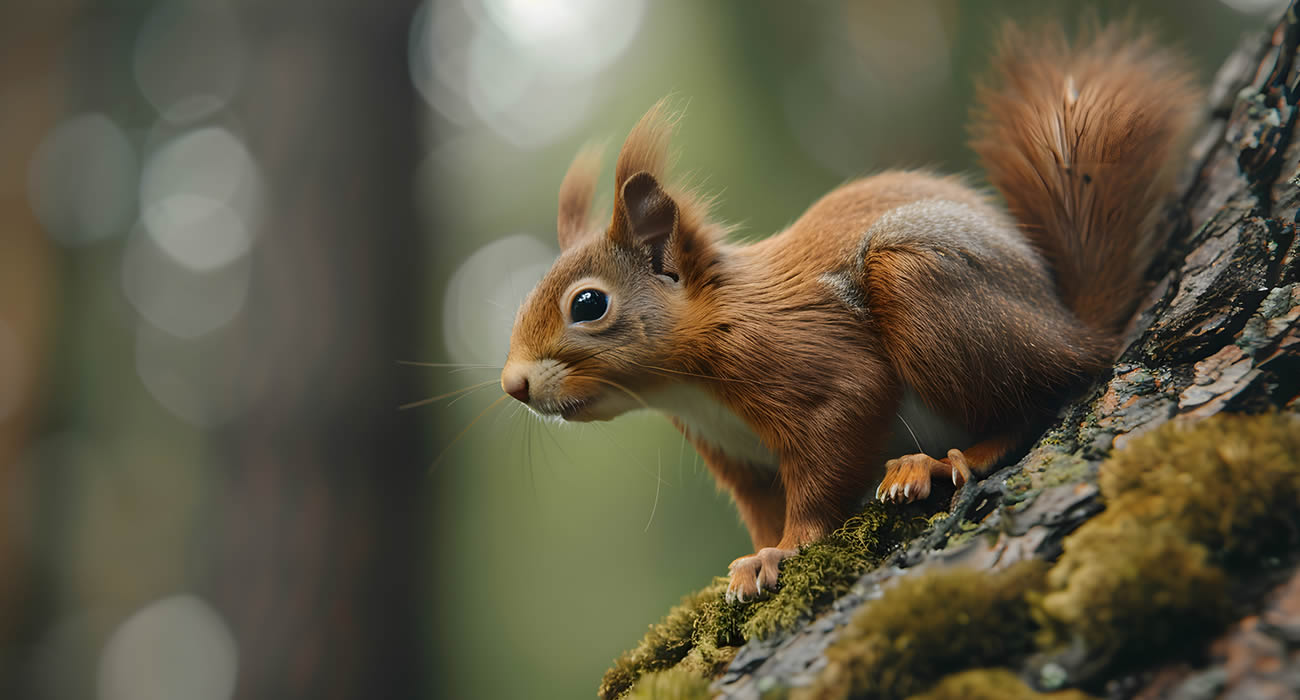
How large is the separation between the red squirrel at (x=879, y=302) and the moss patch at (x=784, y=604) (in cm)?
3

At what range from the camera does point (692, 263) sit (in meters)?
1.03

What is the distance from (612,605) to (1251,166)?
162 centimetres

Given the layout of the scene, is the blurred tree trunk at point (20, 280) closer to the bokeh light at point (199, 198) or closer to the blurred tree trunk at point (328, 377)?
the bokeh light at point (199, 198)

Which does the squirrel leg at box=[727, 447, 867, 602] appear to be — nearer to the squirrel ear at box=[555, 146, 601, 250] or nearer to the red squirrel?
the red squirrel

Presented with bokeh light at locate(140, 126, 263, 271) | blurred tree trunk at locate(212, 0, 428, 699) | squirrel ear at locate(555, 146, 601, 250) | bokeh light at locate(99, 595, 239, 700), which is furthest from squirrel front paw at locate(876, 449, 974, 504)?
bokeh light at locate(140, 126, 263, 271)

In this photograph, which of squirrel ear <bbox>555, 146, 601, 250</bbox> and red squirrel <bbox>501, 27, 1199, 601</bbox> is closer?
red squirrel <bbox>501, 27, 1199, 601</bbox>

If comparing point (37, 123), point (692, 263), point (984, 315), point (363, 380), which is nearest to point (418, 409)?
point (363, 380)

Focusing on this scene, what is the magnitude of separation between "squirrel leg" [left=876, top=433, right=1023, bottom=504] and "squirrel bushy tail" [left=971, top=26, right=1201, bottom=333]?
25 cm

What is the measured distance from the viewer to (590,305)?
1009 mm

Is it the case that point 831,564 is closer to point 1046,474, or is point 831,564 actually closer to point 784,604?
point 784,604

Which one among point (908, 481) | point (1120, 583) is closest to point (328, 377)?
point (908, 481)

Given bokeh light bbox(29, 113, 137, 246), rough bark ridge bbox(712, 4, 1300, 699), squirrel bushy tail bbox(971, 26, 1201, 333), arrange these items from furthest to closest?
bokeh light bbox(29, 113, 137, 246) < squirrel bushy tail bbox(971, 26, 1201, 333) < rough bark ridge bbox(712, 4, 1300, 699)

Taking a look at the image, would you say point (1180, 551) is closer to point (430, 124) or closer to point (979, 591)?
point (979, 591)

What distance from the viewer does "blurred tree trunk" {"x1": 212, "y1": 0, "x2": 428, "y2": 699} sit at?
1.93 metres
